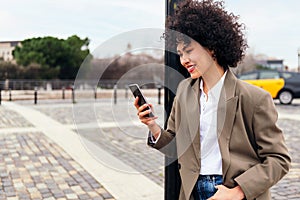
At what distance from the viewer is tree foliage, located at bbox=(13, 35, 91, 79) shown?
37.3m

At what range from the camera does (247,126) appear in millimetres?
1545

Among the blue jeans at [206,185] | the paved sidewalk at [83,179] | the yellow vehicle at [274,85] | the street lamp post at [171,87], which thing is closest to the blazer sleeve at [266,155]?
the blue jeans at [206,185]

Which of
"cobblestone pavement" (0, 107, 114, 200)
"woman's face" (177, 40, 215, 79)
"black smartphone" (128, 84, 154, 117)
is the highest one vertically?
"woman's face" (177, 40, 215, 79)

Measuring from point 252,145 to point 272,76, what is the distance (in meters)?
16.3

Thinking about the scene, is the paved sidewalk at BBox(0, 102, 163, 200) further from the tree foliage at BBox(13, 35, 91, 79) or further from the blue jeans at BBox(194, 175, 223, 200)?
the tree foliage at BBox(13, 35, 91, 79)

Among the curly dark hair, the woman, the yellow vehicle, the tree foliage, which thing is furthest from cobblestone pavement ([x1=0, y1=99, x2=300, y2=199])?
the tree foliage

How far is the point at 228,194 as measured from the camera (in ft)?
5.03

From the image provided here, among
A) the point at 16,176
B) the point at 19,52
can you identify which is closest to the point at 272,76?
the point at 16,176

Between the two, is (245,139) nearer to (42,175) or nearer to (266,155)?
(266,155)

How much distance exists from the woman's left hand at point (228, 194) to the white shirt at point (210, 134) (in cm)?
8

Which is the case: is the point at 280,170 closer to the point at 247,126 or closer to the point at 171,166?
the point at 247,126

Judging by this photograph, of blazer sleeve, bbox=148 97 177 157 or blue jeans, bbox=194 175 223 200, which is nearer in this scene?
blue jeans, bbox=194 175 223 200

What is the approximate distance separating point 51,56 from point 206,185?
128 feet

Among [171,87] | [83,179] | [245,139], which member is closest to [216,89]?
[245,139]
